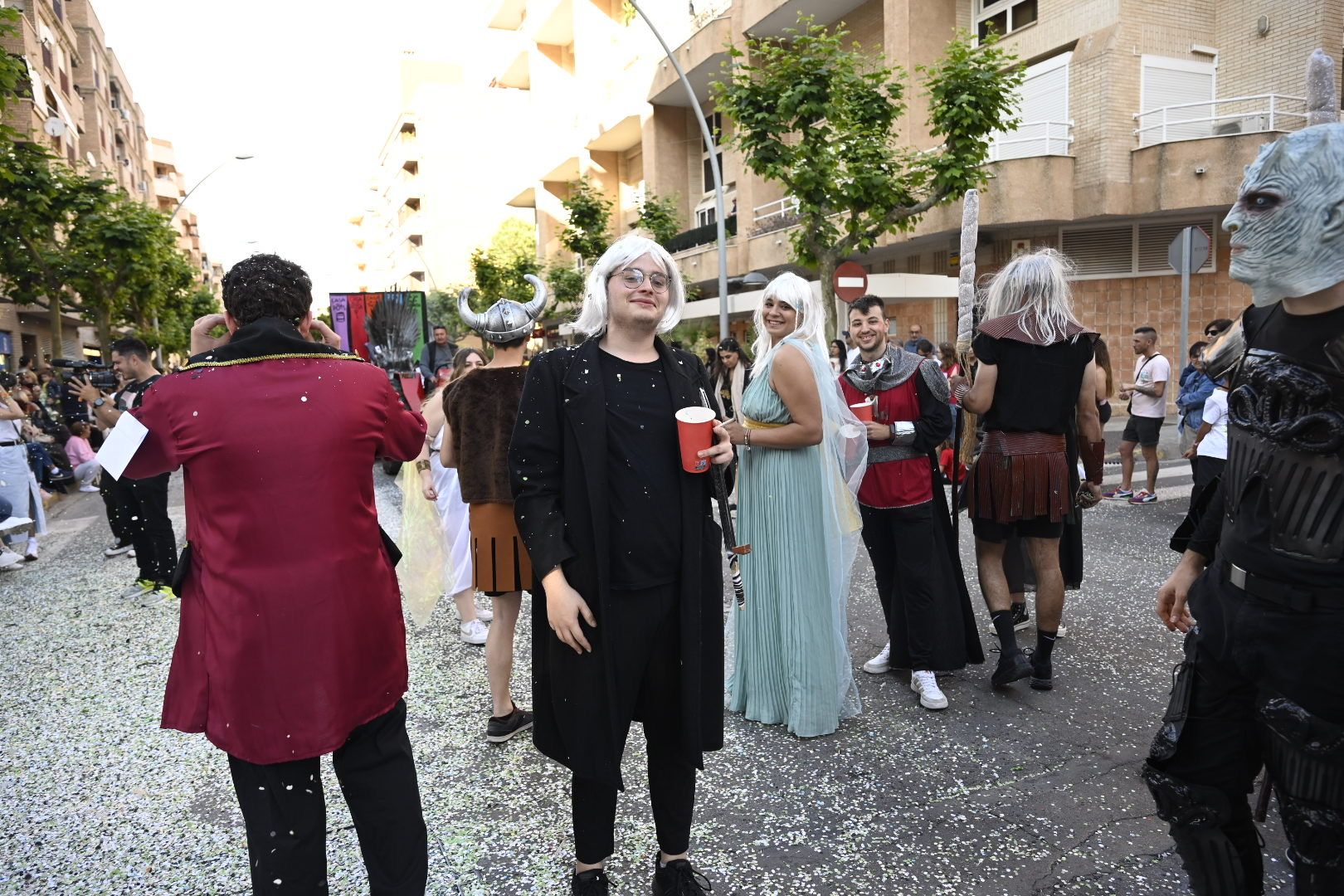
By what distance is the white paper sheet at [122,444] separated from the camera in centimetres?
196

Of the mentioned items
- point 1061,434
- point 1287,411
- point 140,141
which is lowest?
point 1061,434

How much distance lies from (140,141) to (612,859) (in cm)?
7864

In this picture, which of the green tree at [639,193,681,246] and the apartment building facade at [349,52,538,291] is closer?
the green tree at [639,193,681,246]

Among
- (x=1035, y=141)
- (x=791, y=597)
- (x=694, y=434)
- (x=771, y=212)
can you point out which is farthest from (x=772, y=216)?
(x=694, y=434)

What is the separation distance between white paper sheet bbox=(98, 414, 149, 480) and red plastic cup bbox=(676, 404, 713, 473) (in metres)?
1.33

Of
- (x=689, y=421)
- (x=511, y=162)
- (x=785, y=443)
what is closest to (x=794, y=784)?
(x=785, y=443)

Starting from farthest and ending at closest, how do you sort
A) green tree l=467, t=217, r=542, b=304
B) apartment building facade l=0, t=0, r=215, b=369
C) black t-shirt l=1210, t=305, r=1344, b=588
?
1. green tree l=467, t=217, r=542, b=304
2. apartment building facade l=0, t=0, r=215, b=369
3. black t-shirt l=1210, t=305, r=1344, b=588

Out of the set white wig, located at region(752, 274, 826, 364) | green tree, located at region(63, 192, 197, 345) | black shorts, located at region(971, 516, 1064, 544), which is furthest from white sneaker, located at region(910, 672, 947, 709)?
green tree, located at region(63, 192, 197, 345)

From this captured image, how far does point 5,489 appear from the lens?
7461mm

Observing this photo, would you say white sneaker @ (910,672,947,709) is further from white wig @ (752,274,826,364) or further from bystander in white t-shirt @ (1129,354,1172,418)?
bystander in white t-shirt @ (1129,354,1172,418)

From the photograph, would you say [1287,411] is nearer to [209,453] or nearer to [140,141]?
[209,453]

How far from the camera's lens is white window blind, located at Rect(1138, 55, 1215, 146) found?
15.6m

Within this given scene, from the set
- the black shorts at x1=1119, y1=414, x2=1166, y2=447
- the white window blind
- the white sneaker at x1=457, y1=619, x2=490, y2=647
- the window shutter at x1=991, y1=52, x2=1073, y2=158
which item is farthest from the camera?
the window shutter at x1=991, y1=52, x2=1073, y2=158

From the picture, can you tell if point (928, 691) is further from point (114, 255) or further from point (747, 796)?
point (114, 255)
